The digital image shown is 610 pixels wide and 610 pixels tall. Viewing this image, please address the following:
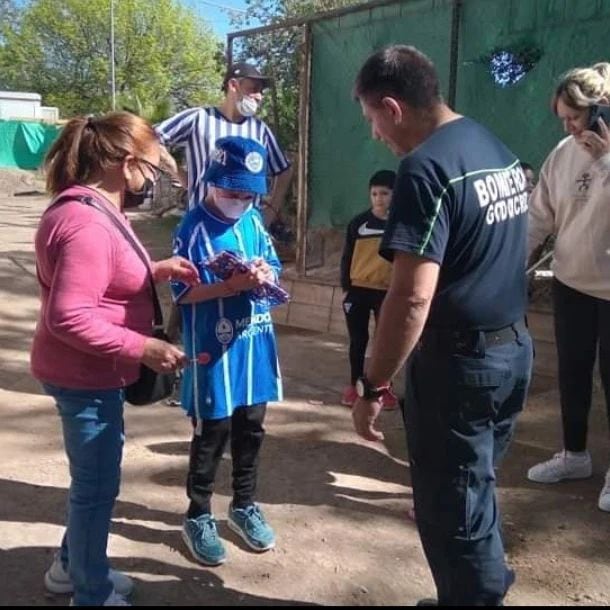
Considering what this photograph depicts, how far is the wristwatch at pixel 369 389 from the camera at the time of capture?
96.0 inches

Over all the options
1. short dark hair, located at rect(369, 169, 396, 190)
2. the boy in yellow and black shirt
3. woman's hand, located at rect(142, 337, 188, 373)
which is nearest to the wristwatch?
woman's hand, located at rect(142, 337, 188, 373)

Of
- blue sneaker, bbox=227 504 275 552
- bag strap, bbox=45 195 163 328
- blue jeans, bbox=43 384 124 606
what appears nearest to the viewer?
bag strap, bbox=45 195 163 328

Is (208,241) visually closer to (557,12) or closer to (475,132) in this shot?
(475,132)

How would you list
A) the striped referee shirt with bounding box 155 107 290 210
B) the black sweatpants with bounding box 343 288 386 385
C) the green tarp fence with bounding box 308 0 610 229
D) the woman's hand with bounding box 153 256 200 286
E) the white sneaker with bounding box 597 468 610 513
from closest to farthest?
the woman's hand with bounding box 153 256 200 286, the white sneaker with bounding box 597 468 610 513, the striped referee shirt with bounding box 155 107 290 210, the black sweatpants with bounding box 343 288 386 385, the green tarp fence with bounding box 308 0 610 229

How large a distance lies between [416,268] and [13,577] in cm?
198

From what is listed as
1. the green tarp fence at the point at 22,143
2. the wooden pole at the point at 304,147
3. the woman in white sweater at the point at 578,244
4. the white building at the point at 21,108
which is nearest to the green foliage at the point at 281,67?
the wooden pole at the point at 304,147

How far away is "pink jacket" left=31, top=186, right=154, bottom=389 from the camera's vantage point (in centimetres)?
237

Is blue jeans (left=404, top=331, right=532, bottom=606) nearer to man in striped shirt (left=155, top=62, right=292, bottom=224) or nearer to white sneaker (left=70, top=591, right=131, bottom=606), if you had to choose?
white sneaker (left=70, top=591, right=131, bottom=606)

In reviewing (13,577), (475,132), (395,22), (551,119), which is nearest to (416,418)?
(475,132)

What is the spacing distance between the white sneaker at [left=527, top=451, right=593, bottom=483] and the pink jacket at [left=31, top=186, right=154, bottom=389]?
2268mm

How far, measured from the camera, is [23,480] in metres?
3.94

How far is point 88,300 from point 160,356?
0.90ft

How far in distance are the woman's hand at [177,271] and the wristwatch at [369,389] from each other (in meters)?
0.83

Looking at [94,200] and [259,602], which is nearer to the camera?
[94,200]
